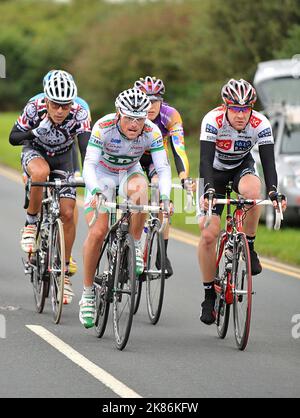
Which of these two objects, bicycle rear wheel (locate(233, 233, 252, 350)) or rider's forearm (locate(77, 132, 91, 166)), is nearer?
bicycle rear wheel (locate(233, 233, 252, 350))

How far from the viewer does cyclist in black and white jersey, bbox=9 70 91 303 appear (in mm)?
12053

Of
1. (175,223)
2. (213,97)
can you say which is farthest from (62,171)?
(213,97)

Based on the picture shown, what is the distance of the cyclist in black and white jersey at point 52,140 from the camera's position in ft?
39.5

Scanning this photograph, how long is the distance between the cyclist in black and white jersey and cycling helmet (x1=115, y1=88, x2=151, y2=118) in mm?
1246

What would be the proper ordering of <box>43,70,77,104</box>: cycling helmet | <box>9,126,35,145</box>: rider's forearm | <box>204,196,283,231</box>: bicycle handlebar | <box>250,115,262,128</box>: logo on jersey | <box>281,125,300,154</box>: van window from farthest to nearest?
Result: <box>281,125,300,154</box>: van window, <box>9,126,35,145</box>: rider's forearm, <box>43,70,77,104</box>: cycling helmet, <box>250,115,262,128</box>: logo on jersey, <box>204,196,283,231</box>: bicycle handlebar

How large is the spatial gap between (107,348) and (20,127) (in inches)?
105

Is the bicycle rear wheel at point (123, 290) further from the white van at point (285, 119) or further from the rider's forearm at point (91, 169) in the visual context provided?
the white van at point (285, 119)

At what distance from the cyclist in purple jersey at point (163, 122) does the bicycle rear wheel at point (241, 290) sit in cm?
247

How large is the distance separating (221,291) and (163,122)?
9.08 ft

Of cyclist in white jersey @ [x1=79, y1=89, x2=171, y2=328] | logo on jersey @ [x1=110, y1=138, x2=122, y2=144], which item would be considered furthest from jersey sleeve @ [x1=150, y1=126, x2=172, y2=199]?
logo on jersey @ [x1=110, y1=138, x2=122, y2=144]

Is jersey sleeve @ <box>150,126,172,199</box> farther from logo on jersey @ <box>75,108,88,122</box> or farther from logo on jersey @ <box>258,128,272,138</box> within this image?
logo on jersey @ <box>75,108,88,122</box>

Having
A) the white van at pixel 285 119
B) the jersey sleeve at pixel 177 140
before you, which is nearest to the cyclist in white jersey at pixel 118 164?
the jersey sleeve at pixel 177 140

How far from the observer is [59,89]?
1167 centimetres
